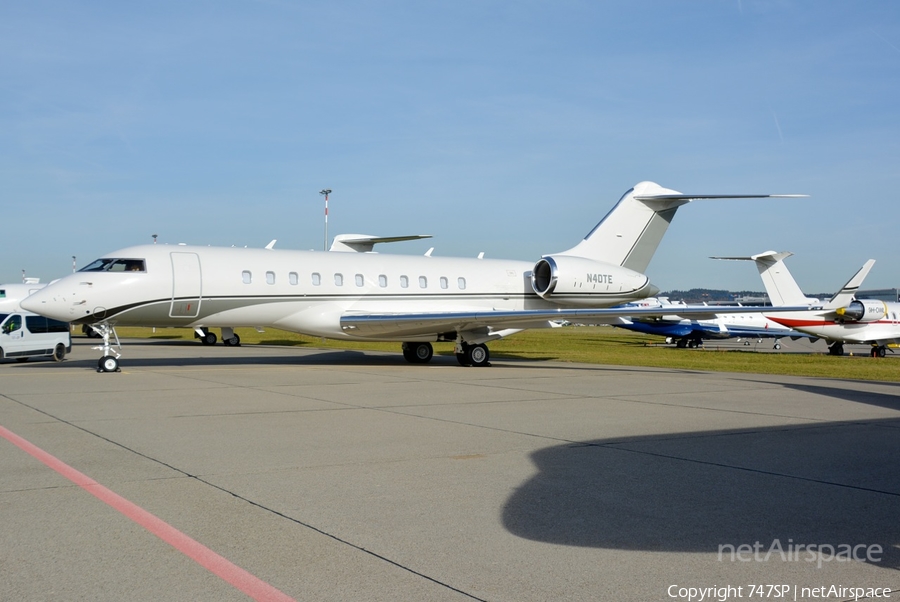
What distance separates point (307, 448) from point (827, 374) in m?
16.0

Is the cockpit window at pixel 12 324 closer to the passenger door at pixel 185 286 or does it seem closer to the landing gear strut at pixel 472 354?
the passenger door at pixel 185 286

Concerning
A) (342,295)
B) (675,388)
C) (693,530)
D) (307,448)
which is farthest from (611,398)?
(342,295)

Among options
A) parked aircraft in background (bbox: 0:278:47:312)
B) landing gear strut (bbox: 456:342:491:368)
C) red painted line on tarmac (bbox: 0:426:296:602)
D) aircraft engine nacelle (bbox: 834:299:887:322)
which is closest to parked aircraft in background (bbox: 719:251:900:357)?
aircraft engine nacelle (bbox: 834:299:887:322)

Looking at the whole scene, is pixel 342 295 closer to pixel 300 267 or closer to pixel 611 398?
pixel 300 267

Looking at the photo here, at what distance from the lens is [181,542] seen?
16.0 ft

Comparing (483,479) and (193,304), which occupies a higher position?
(193,304)

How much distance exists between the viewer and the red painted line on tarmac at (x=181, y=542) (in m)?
4.06

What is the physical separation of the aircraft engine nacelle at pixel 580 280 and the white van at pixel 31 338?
1407 centimetres

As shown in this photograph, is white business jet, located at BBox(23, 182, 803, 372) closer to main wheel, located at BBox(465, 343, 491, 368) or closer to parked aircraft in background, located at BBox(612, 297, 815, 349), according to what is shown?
main wheel, located at BBox(465, 343, 491, 368)

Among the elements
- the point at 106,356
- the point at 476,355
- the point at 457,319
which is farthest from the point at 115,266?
the point at 476,355

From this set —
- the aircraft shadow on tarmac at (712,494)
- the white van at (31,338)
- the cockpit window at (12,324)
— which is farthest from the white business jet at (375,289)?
the aircraft shadow on tarmac at (712,494)

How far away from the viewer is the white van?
22.9 meters

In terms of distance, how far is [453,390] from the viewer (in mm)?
14344

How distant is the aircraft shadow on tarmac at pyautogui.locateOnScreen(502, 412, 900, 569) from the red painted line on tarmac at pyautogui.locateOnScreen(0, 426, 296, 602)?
1.73 meters
